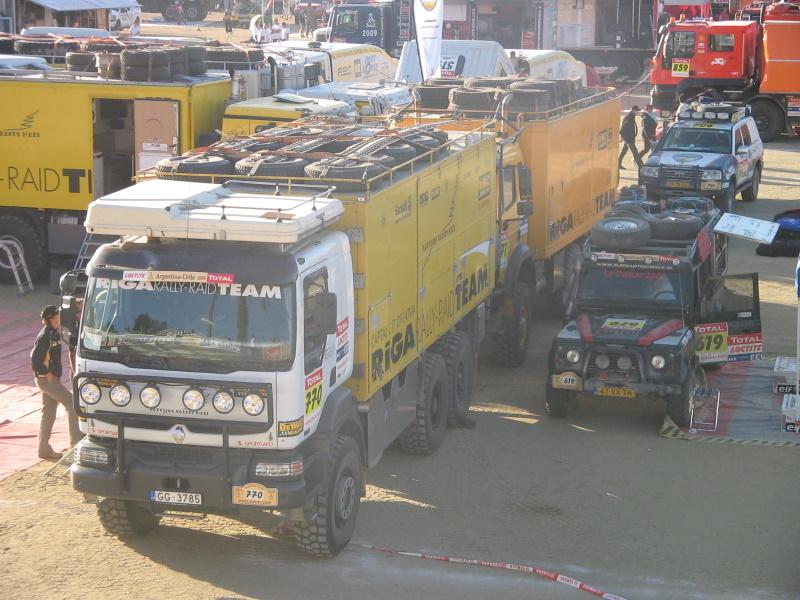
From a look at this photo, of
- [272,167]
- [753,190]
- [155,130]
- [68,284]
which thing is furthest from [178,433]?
[753,190]

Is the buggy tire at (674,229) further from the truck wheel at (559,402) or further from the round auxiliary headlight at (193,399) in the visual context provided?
the round auxiliary headlight at (193,399)

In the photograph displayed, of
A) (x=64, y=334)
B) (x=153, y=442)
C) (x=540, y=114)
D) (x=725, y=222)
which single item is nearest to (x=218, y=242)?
(x=153, y=442)

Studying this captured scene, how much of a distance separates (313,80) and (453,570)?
52.8 feet

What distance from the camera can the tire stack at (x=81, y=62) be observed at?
65.8 ft

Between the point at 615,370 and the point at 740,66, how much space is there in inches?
959

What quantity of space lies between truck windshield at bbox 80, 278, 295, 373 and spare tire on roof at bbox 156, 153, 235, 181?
185 centimetres

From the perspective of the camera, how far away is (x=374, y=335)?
10523 mm

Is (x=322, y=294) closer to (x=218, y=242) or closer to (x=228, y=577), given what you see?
(x=218, y=242)

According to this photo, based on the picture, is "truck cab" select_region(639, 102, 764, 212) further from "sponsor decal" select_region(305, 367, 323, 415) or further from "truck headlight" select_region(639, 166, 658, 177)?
"sponsor decal" select_region(305, 367, 323, 415)

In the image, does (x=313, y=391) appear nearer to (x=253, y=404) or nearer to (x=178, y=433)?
(x=253, y=404)

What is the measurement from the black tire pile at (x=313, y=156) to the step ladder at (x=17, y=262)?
7228mm

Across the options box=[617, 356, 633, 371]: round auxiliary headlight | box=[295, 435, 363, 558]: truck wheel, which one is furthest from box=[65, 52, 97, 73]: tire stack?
box=[295, 435, 363, 558]: truck wheel

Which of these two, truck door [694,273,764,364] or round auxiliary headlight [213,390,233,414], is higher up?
round auxiliary headlight [213,390,233,414]

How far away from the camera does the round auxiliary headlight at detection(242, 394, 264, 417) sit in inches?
351
